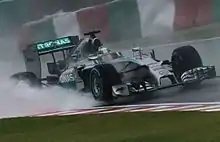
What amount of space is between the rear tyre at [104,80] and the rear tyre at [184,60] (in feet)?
4.02

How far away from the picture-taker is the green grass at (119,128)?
30.8ft

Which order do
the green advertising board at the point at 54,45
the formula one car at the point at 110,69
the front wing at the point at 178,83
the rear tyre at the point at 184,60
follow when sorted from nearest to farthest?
the front wing at the point at 178,83
the rear tyre at the point at 184,60
the formula one car at the point at 110,69
the green advertising board at the point at 54,45

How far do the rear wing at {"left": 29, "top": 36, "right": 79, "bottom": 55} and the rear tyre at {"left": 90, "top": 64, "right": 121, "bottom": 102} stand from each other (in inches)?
30.9

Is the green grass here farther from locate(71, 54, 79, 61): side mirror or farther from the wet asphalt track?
Result: locate(71, 54, 79, 61): side mirror

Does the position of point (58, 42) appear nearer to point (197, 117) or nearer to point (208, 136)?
point (197, 117)

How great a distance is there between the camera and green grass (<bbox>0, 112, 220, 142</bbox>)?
9382 mm

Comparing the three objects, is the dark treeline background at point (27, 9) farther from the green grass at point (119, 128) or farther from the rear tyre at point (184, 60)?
the green grass at point (119, 128)

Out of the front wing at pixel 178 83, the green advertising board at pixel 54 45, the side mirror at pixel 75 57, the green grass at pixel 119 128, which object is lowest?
the green grass at pixel 119 128

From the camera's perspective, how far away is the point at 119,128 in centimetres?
1073

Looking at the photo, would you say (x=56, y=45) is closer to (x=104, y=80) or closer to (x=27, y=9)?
(x=27, y=9)

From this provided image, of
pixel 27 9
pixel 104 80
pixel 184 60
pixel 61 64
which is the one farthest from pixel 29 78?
pixel 184 60

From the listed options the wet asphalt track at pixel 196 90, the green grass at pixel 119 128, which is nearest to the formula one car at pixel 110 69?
the wet asphalt track at pixel 196 90

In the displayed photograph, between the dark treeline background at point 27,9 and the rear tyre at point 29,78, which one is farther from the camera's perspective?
the rear tyre at point 29,78

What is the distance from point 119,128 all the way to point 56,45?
511 cm
